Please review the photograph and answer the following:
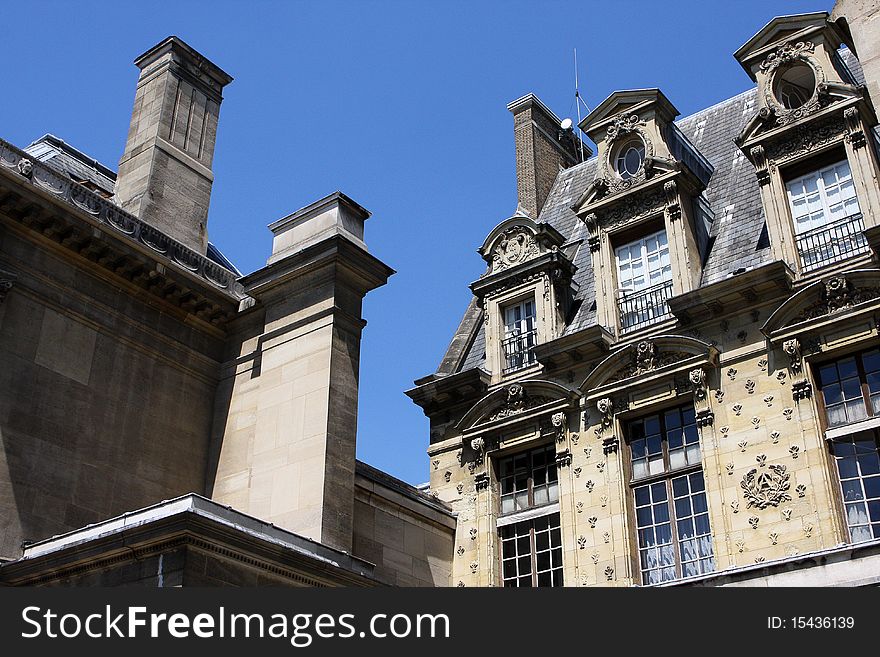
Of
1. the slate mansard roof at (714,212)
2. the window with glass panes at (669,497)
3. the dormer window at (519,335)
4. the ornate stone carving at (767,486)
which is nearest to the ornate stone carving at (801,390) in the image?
the ornate stone carving at (767,486)

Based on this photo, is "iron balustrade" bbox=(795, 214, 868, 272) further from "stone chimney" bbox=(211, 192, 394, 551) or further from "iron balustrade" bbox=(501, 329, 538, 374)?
"stone chimney" bbox=(211, 192, 394, 551)

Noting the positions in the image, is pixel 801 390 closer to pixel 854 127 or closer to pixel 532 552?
pixel 854 127

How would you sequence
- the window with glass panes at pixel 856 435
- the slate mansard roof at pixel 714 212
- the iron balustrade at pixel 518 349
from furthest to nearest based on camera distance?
the iron balustrade at pixel 518 349, the slate mansard roof at pixel 714 212, the window with glass panes at pixel 856 435

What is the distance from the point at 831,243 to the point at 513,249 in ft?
22.4

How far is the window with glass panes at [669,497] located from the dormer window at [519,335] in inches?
118

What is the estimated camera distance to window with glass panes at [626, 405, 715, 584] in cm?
1662

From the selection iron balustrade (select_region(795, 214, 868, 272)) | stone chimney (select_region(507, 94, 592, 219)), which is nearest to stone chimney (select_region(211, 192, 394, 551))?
iron balustrade (select_region(795, 214, 868, 272))

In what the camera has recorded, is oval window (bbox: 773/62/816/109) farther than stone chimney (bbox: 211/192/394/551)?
Yes

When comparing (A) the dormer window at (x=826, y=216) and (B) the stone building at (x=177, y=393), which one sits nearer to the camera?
(B) the stone building at (x=177, y=393)

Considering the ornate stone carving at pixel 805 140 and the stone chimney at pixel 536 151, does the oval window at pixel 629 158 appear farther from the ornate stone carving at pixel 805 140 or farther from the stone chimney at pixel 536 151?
the stone chimney at pixel 536 151

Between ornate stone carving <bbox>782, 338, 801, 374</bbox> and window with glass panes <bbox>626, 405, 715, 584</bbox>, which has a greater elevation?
ornate stone carving <bbox>782, 338, 801, 374</bbox>

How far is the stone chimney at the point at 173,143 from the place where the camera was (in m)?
19.2

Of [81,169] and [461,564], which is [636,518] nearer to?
[461,564]

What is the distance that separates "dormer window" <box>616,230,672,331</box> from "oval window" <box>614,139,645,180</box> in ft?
5.18
